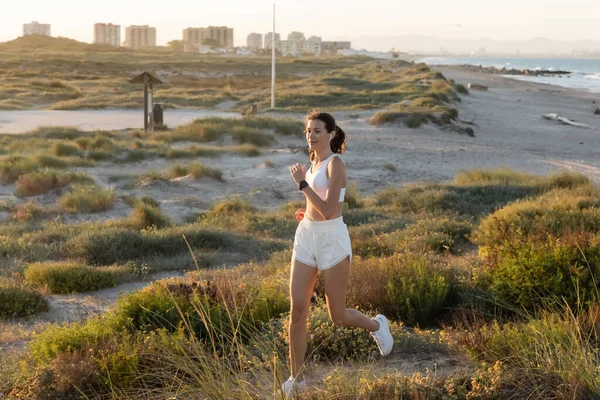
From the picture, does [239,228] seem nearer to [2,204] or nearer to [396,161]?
[2,204]

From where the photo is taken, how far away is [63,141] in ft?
66.0

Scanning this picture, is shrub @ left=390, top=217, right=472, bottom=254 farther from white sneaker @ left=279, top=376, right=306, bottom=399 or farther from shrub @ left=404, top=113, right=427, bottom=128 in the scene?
shrub @ left=404, top=113, right=427, bottom=128

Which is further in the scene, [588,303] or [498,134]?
[498,134]

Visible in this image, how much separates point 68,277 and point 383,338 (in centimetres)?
464

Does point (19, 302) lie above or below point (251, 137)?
below

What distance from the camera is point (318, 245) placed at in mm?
4445

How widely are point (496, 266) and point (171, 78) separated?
57833 millimetres

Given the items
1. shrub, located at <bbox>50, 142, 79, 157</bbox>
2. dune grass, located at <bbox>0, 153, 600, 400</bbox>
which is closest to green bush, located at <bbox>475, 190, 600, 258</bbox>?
dune grass, located at <bbox>0, 153, 600, 400</bbox>

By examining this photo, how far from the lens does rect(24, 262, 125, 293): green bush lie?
26.7 feet

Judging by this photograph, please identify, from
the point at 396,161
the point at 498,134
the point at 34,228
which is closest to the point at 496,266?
the point at 34,228

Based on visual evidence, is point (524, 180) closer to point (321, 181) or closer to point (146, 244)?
point (146, 244)

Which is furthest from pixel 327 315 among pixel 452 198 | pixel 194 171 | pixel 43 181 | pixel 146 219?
pixel 194 171

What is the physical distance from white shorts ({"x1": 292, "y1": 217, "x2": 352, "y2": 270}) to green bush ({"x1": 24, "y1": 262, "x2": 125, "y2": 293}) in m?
4.51

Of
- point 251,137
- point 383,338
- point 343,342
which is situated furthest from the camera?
point 251,137
